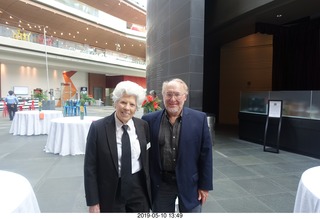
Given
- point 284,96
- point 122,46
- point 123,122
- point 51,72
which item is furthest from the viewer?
point 122,46

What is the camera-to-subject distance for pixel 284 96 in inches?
225

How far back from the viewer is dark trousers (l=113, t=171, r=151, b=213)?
145cm

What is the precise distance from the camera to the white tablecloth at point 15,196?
1.28 metres

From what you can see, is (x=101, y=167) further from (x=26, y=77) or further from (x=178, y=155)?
(x=26, y=77)

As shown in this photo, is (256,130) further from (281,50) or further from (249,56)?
(249,56)

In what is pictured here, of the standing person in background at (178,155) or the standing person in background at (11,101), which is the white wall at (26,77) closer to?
the standing person in background at (11,101)

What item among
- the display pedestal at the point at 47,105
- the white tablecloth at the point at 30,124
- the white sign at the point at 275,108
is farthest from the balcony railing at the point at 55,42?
the white sign at the point at 275,108

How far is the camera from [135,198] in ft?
4.92

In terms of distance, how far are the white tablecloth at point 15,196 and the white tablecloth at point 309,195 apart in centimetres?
174

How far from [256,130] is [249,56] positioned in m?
5.52

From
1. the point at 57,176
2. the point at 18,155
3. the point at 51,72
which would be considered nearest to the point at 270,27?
the point at 57,176

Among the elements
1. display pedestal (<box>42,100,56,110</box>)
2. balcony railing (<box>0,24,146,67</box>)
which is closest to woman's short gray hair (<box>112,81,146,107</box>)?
display pedestal (<box>42,100,56,110</box>)

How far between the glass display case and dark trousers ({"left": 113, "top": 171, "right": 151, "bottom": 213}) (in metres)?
5.01

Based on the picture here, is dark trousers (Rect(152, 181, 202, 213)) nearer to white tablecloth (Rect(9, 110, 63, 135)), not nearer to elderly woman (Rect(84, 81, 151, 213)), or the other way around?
elderly woman (Rect(84, 81, 151, 213))
